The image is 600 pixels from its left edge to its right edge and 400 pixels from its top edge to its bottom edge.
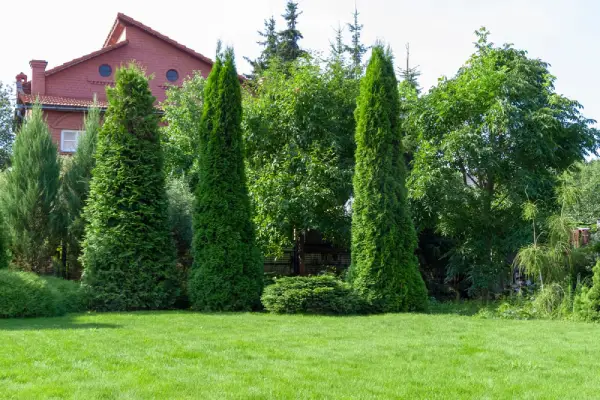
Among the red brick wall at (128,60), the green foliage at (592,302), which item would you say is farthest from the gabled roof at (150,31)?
the green foliage at (592,302)

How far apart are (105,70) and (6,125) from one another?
12795 millimetres

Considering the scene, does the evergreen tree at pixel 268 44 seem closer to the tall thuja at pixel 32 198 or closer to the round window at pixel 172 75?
the round window at pixel 172 75

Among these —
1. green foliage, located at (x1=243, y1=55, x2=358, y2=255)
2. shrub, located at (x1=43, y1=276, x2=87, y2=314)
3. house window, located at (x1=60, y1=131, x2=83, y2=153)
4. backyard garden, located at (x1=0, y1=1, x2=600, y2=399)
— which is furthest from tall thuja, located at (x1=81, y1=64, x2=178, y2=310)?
house window, located at (x1=60, y1=131, x2=83, y2=153)

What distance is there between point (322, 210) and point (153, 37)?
15.9m

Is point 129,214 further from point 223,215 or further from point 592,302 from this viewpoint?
point 592,302

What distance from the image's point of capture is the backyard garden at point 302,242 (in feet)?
20.3

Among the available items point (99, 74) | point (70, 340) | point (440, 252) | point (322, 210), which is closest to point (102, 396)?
point (70, 340)

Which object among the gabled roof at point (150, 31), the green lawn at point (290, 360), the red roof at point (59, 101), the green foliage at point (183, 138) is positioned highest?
the gabled roof at point (150, 31)

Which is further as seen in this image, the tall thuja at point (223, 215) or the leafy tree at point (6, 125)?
the leafy tree at point (6, 125)

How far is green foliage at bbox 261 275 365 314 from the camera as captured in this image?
11.3 meters

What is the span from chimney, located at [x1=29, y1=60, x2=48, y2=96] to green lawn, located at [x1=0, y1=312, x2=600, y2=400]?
721 inches

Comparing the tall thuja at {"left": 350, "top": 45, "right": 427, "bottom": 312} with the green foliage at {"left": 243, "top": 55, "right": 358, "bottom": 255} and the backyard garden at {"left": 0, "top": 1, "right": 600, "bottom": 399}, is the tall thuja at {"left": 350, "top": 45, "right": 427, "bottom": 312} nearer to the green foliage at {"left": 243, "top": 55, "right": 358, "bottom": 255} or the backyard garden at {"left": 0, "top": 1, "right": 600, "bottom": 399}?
the backyard garden at {"left": 0, "top": 1, "right": 600, "bottom": 399}

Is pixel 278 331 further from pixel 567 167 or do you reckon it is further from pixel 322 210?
pixel 567 167

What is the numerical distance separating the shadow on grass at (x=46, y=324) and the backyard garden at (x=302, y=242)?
0.12 m
